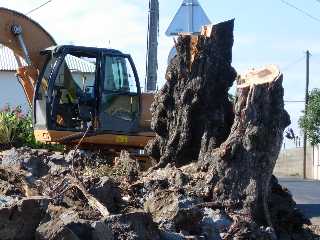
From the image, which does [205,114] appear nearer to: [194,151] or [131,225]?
[194,151]

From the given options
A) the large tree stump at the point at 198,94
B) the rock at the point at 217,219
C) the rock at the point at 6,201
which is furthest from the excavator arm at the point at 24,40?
the rock at the point at 6,201

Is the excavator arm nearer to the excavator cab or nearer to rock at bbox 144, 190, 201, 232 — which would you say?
the excavator cab

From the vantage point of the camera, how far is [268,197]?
9.10m

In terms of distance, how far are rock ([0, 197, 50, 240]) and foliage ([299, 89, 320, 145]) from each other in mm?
33722

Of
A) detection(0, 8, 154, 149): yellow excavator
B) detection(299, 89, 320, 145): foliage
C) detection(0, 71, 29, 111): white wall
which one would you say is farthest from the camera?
detection(0, 71, 29, 111): white wall

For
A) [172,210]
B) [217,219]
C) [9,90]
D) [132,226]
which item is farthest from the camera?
[9,90]

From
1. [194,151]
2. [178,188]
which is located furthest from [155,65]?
[178,188]

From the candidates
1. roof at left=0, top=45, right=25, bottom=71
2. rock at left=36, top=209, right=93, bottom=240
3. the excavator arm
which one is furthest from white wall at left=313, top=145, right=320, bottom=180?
rock at left=36, top=209, right=93, bottom=240

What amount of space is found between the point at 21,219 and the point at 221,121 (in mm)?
3745

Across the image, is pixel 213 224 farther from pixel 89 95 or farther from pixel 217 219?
pixel 89 95

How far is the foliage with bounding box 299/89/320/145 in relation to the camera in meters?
39.5

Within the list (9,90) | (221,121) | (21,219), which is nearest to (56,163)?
(221,121)

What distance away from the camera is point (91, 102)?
14.1m

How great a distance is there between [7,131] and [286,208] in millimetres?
7192
